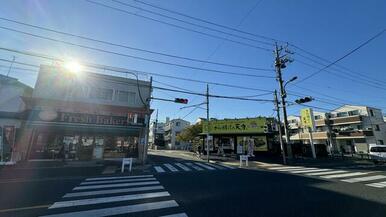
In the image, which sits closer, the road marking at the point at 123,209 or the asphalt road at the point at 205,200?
the road marking at the point at 123,209

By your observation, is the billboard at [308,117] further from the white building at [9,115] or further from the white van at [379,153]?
the white building at [9,115]

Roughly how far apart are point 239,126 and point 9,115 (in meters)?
23.1

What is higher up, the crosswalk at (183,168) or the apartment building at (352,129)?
the apartment building at (352,129)

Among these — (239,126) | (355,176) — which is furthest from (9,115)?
(355,176)

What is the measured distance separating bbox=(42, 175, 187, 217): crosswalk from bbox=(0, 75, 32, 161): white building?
1218 cm

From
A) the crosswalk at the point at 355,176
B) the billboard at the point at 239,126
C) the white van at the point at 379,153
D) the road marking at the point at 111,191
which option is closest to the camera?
the road marking at the point at 111,191

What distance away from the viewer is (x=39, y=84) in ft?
54.0

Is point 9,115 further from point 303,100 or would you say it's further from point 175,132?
point 175,132

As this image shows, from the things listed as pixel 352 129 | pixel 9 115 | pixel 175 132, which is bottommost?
pixel 9 115

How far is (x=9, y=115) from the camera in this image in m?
15.5

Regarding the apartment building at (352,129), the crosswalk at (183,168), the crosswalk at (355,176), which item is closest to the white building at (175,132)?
the apartment building at (352,129)

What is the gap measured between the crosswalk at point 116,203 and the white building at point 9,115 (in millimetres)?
12180

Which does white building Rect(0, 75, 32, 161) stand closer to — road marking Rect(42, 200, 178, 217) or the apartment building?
road marking Rect(42, 200, 178, 217)

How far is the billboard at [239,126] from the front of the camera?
22953 millimetres
